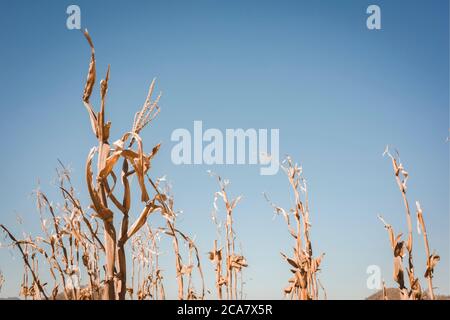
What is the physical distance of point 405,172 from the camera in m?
2.83

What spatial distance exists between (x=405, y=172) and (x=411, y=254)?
1.95ft

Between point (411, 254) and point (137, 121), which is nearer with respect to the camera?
point (137, 121)

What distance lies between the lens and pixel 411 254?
262 cm

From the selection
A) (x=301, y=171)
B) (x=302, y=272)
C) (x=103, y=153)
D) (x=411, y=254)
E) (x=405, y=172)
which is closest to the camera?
(x=103, y=153)

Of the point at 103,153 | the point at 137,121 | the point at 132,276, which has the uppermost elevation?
the point at 137,121

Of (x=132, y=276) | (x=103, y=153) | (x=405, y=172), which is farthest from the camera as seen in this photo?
(x=132, y=276)

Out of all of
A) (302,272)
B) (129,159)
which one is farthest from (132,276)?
(129,159)
